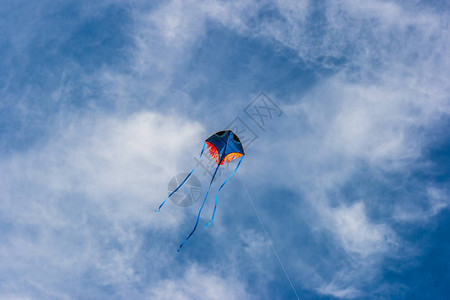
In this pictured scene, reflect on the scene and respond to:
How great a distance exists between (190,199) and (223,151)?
7.09 metres

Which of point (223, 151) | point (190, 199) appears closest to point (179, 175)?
point (190, 199)

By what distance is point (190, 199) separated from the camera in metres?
29.5

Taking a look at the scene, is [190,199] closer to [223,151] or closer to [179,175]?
[179,175]

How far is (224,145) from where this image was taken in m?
25.2

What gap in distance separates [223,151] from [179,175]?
5408 mm

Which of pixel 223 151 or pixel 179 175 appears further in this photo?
pixel 179 175

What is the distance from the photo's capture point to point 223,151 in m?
25.2

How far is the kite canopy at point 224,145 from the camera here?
2503 cm

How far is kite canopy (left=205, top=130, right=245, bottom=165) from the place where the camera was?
25031 mm
